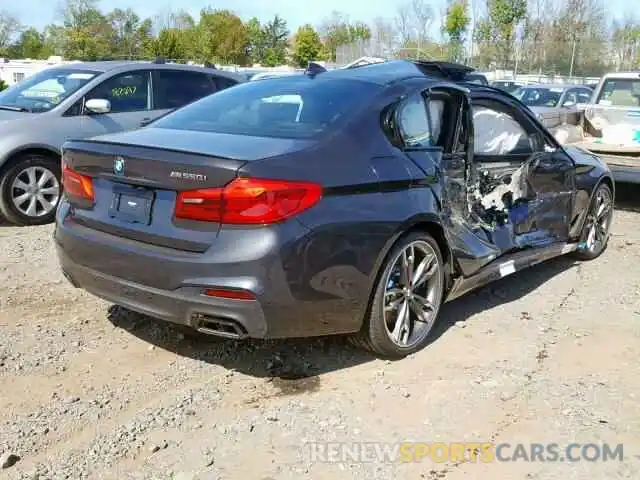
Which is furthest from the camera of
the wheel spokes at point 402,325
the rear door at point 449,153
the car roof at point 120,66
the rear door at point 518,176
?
the car roof at point 120,66

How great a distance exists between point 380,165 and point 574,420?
160 cm

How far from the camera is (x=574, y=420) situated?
342 centimetres

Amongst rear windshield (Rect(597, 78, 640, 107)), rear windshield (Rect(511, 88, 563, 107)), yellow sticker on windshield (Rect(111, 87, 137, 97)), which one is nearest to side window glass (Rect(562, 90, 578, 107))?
rear windshield (Rect(511, 88, 563, 107))

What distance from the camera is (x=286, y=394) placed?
3.57m

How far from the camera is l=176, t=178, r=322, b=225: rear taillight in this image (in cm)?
319

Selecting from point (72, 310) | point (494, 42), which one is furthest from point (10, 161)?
point (494, 42)

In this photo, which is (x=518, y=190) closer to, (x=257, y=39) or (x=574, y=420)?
(x=574, y=420)

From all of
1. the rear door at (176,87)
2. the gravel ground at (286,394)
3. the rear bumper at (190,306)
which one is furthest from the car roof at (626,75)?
the rear bumper at (190,306)

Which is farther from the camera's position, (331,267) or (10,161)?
(10,161)

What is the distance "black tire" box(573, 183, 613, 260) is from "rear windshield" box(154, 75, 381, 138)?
3033mm

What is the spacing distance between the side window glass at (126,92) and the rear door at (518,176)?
4270mm

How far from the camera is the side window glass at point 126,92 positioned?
301 inches

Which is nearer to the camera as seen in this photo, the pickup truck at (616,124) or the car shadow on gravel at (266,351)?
the car shadow on gravel at (266,351)

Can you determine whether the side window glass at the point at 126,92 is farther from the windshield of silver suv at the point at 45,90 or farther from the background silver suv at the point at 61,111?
the windshield of silver suv at the point at 45,90
